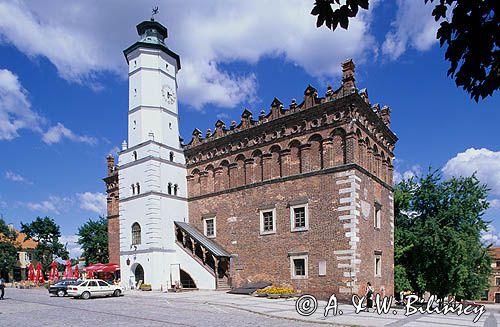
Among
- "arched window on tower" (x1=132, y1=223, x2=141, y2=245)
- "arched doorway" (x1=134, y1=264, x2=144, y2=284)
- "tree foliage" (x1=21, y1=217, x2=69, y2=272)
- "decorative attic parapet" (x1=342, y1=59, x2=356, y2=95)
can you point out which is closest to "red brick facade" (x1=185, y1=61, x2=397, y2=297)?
"decorative attic parapet" (x1=342, y1=59, x2=356, y2=95)

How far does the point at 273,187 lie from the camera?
27281mm

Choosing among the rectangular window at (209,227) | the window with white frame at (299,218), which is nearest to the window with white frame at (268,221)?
the window with white frame at (299,218)

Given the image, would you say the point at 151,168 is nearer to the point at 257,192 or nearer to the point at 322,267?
the point at 257,192

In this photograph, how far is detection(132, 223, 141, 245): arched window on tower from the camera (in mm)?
31219

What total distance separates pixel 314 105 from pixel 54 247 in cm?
4900

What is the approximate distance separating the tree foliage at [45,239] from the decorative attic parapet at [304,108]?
3630cm

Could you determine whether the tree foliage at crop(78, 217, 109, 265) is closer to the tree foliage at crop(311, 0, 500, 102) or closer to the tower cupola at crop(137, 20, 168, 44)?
the tower cupola at crop(137, 20, 168, 44)

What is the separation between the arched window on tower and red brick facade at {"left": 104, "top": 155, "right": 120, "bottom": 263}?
5938mm

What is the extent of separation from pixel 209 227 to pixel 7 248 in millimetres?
40508

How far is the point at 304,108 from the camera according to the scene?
2623cm

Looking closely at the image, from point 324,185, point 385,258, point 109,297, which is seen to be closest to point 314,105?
point 324,185

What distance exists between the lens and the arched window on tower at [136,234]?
31.2m

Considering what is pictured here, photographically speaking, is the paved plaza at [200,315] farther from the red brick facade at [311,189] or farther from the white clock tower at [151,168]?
the white clock tower at [151,168]

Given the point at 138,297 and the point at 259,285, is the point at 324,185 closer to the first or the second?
the point at 259,285
